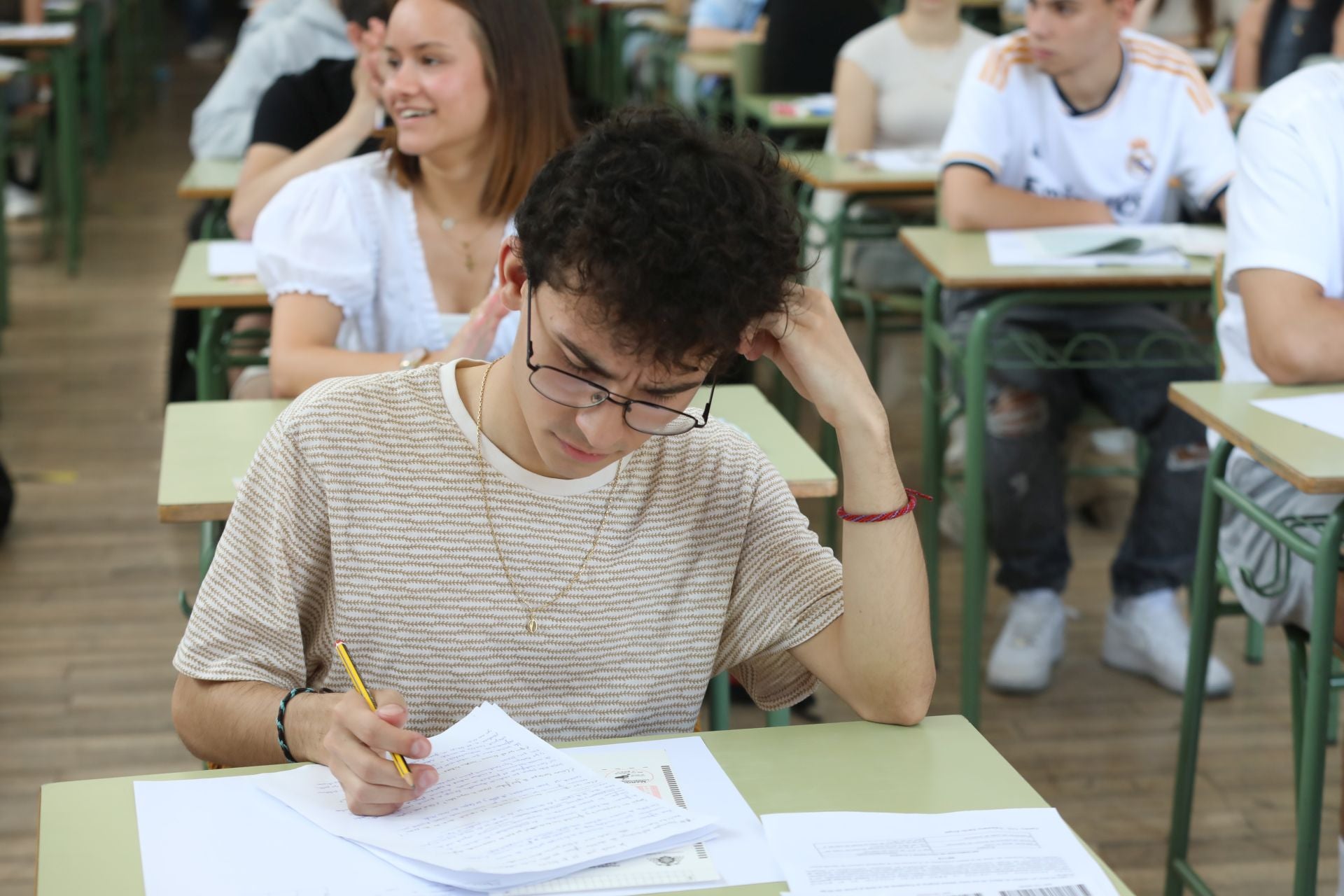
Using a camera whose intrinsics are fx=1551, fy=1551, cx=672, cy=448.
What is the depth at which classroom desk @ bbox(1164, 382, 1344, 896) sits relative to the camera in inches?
68.6

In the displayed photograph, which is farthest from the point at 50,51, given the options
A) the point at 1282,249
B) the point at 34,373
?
the point at 1282,249

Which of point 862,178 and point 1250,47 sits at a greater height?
point 1250,47

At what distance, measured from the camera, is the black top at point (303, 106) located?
10.6 feet

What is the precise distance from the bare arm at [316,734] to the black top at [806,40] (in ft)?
12.8

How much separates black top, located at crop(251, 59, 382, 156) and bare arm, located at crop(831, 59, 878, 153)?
A: 135cm

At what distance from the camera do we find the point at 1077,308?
118 inches

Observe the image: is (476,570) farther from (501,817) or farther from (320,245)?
(320,245)

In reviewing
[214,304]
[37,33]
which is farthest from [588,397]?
[37,33]

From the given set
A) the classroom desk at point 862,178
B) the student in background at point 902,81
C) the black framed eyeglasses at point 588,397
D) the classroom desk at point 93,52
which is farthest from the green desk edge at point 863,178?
the classroom desk at point 93,52

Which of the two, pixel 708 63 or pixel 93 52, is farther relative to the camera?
pixel 93 52

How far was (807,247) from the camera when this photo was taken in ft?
12.7

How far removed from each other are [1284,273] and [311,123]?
6.57 feet

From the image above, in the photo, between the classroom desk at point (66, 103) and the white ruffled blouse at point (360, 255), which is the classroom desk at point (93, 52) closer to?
the classroom desk at point (66, 103)

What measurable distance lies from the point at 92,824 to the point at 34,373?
4.10 meters
